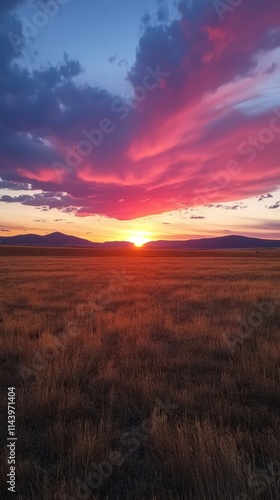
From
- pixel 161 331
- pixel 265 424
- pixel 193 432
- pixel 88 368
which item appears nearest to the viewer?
pixel 193 432

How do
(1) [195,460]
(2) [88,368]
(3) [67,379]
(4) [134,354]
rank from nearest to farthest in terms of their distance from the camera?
(1) [195,460] < (3) [67,379] < (2) [88,368] < (4) [134,354]

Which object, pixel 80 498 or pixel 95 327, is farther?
pixel 95 327

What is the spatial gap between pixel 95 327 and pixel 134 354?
9.40 ft

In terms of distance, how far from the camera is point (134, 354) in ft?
23.7

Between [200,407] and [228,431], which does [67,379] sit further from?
[228,431]

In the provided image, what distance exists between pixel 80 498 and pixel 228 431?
6.27 ft

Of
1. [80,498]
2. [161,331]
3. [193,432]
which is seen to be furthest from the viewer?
[161,331]

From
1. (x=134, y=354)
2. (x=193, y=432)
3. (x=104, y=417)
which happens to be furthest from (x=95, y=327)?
(x=193, y=432)

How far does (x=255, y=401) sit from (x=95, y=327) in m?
5.75

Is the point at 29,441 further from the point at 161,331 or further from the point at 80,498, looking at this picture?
the point at 161,331

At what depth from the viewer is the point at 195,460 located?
11.4 feet

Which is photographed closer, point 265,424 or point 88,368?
point 265,424

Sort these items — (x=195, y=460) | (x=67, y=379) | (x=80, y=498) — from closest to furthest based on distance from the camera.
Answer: (x=80, y=498) → (x=195, y=460) → (x=67, y=379)

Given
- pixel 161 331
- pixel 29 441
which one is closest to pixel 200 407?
pixel 29 441
